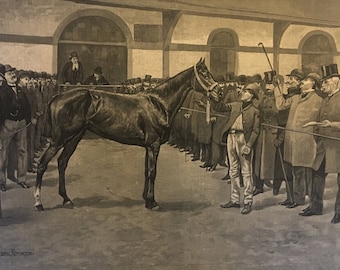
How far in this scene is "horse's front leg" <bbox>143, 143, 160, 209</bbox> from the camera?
4062 mm

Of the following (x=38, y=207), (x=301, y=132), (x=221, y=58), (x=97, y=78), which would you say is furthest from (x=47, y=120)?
(x=301, y=132)

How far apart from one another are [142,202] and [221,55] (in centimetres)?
135

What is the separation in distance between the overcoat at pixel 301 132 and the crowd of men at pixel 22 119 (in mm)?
1905

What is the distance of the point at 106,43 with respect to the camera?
411cm

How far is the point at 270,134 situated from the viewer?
13.8 ft

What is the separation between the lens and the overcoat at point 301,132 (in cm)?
419

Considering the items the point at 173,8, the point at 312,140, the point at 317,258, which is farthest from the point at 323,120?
the point at 173,8

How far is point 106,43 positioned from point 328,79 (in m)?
1.85

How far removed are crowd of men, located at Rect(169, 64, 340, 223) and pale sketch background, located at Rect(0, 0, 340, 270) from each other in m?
0.09

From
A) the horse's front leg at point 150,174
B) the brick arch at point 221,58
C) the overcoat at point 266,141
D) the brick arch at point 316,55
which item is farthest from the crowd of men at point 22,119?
the brick arch at point 316,55

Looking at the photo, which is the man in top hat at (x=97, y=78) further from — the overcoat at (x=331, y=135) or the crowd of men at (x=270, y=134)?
the overcoat at (x=331, y=135)

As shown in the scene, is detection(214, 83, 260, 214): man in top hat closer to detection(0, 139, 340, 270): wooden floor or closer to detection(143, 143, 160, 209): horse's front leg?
detection(0, 139, 340, 270): wooden floor

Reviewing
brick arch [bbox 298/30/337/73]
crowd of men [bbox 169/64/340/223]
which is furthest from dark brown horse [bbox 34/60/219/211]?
brick arch [bbox 298/30/337/73]

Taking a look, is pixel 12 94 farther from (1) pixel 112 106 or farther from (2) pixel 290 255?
(2) pixel 290 255
